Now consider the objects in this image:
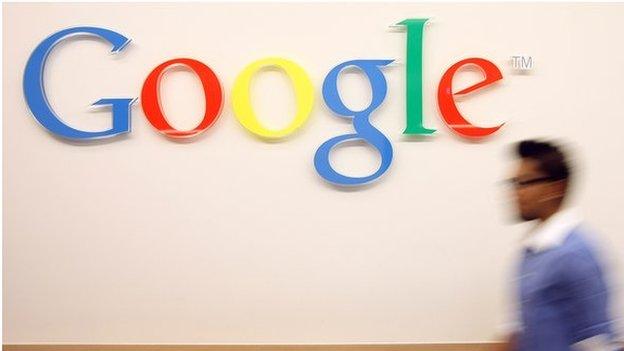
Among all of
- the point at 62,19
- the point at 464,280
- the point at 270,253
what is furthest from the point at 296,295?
the point at 62,19

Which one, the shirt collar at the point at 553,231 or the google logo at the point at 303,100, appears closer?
the shirt collar at the point at 553,231

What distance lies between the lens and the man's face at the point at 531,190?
194 cm

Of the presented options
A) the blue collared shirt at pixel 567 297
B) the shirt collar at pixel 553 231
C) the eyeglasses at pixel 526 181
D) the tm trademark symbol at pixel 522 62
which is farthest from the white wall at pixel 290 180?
the blue collared shirt at pixel 567 297

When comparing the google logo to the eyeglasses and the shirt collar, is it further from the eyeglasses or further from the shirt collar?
the shirt collar

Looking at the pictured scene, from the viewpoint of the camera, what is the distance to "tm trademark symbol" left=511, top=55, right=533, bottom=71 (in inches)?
169

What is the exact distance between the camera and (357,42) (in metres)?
4.31

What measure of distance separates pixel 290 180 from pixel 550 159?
2.54 meters

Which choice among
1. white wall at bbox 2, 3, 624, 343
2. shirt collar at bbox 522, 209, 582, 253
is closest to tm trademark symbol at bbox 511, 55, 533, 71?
white wall at bbox 2, 3, 624, 343

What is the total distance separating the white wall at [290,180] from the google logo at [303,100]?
69 mm

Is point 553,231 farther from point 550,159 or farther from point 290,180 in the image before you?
point 290,180

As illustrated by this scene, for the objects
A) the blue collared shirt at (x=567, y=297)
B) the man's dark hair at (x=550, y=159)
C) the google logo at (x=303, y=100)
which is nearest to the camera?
the blue collared shirt at (x=567, y=297)

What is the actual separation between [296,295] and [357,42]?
1641mm

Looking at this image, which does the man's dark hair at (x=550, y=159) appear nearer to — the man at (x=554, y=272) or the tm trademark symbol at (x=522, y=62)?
the man at (x=554, y=272)

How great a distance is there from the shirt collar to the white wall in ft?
7.89
